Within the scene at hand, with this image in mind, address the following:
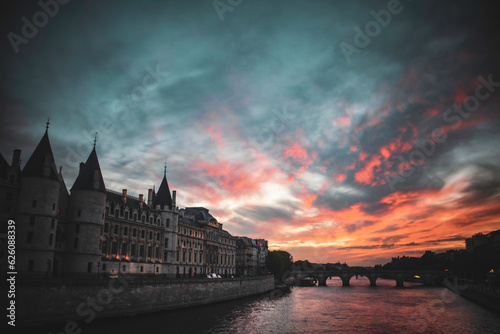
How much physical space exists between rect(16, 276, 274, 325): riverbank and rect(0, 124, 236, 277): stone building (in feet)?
27.3

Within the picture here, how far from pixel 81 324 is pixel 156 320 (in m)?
10.1

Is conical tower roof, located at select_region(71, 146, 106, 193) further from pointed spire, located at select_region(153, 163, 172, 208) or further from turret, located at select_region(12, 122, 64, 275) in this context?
pointed spire, located at select_region(153, 163, 172, 208)

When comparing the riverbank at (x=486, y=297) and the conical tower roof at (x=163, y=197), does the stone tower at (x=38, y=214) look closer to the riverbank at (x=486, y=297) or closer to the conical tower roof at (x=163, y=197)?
the conical tower roof at (x=163, y=197)

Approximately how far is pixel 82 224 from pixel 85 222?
0.52 metres

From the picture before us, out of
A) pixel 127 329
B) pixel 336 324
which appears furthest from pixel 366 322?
pixel 127 329

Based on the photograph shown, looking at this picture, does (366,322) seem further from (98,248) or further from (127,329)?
(98,248)

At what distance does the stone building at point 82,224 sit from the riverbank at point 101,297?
8.33m

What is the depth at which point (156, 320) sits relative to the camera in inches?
1877

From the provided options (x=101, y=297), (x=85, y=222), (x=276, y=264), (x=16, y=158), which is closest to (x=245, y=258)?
(x=276, y=264)

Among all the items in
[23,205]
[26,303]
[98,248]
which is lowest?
[26,303]

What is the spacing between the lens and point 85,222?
55562mm

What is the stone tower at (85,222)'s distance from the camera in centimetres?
5425

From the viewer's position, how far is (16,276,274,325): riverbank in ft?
122

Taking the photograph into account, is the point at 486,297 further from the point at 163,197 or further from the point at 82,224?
the point at 82,224
